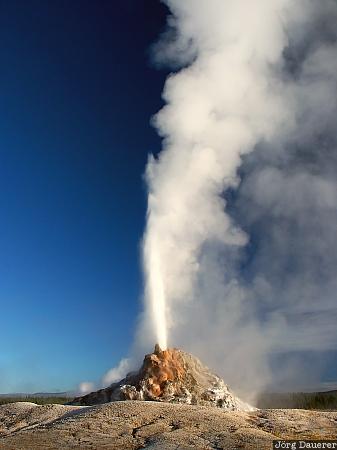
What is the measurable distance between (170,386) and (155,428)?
45.9ft

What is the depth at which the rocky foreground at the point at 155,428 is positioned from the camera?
22.3 m

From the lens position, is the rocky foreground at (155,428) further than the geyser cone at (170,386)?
No

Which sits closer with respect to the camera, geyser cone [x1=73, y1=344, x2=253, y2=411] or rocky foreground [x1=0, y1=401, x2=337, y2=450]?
rocky foreground [x1=0, y1=401, x2=337, y2=450]

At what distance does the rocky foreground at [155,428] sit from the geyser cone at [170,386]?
7168mm

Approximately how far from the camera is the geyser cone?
37359mm

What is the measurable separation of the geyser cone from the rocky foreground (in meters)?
7.17

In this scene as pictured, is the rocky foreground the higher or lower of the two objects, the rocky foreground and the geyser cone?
the lower

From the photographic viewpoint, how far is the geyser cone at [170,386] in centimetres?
3736

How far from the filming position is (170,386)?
126ft

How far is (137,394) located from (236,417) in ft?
37.7

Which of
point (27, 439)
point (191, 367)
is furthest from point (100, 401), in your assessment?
point (27, 439)

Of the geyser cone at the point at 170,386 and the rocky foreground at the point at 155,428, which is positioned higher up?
the geyser cone at the point at 170,386

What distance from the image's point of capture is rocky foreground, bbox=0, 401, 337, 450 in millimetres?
22328

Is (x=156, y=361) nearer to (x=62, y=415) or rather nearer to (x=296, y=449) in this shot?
(x=62, y=415)
